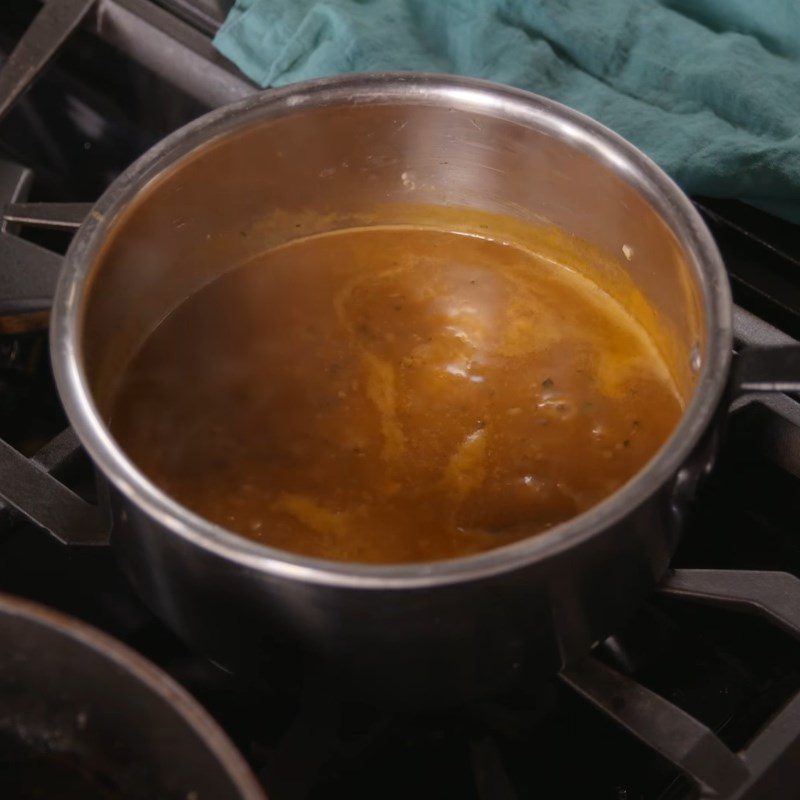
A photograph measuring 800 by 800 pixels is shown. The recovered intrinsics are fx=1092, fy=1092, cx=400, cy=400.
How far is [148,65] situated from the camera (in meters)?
1.07

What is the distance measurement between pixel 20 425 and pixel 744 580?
0.57 meters

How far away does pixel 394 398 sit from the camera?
82 centimetres

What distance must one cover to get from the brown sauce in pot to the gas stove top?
0.08 m

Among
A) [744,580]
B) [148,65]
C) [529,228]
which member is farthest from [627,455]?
[148,65]

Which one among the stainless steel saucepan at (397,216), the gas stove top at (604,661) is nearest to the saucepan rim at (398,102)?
the stainless steel saucepan at (397,216)

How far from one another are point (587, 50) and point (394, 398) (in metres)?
0.43

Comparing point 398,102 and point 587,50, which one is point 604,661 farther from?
point 587,50

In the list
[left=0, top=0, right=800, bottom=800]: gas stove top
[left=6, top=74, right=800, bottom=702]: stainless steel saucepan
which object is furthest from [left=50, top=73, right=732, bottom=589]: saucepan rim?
[left=0, top=0, right=800, bottom=800]: gas stove top

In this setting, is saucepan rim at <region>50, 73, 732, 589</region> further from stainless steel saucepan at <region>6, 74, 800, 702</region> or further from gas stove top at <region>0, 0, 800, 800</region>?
gas stove top at <region>0, 0, 800, 800</region>

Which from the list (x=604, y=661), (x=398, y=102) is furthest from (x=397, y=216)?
(x=604, y=661)

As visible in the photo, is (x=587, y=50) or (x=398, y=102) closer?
(x=398, y=102)

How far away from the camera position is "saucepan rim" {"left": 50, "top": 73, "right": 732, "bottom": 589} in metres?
0.53

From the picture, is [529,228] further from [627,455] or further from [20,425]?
[20,425]

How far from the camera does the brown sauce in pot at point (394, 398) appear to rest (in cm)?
75
